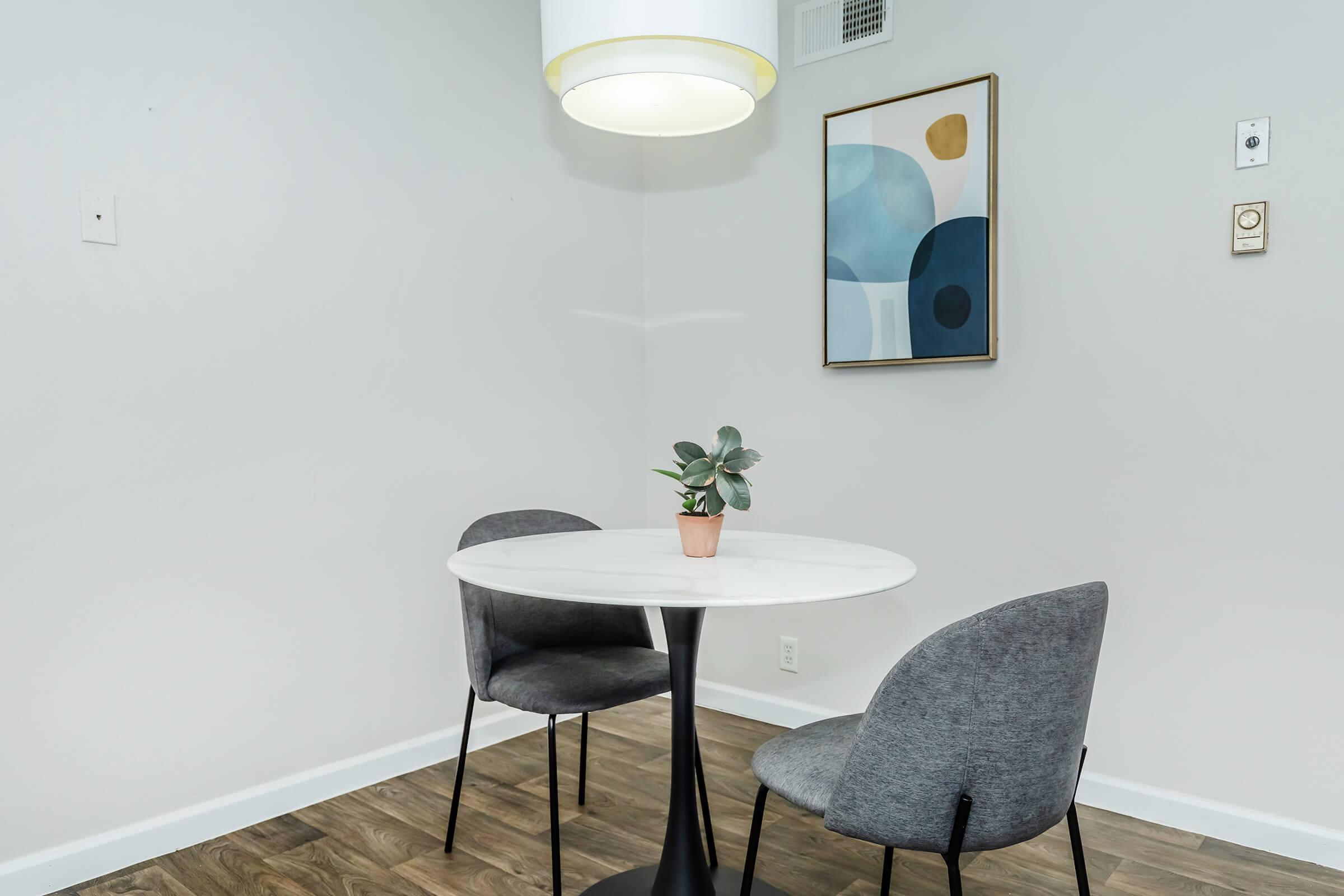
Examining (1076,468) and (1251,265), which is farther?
(1076,468)

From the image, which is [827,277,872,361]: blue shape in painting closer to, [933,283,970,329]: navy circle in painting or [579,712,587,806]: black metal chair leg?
[933,283,970,329]: navy circle in painting

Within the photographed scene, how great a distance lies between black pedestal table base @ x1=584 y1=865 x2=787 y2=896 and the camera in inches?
75.5

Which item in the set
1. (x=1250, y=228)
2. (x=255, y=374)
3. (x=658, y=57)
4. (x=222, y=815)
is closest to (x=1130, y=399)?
(x=1250, y=228)

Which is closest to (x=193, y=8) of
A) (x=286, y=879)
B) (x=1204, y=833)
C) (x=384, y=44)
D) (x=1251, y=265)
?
(x=384, y=44)

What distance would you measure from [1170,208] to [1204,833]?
1569 mm

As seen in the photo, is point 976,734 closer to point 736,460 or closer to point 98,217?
point 736,460

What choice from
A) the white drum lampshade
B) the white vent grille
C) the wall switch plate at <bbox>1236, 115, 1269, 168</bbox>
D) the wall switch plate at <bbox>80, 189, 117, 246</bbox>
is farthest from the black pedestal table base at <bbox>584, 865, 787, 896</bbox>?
the white vent grille

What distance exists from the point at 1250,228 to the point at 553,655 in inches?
77.7

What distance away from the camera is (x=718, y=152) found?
10.5 feet

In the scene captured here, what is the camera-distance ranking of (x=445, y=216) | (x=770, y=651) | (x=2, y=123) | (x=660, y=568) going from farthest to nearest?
(x=770, y=651) → (x=445, y=216) → (x=2, y=123) → (x=660, y=568)

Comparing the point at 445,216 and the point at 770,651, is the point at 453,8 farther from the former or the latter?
the point at 770,651

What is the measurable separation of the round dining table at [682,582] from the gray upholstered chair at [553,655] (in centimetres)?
15

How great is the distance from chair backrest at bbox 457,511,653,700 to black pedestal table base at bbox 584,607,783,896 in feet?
1.65

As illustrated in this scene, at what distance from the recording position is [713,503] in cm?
180
